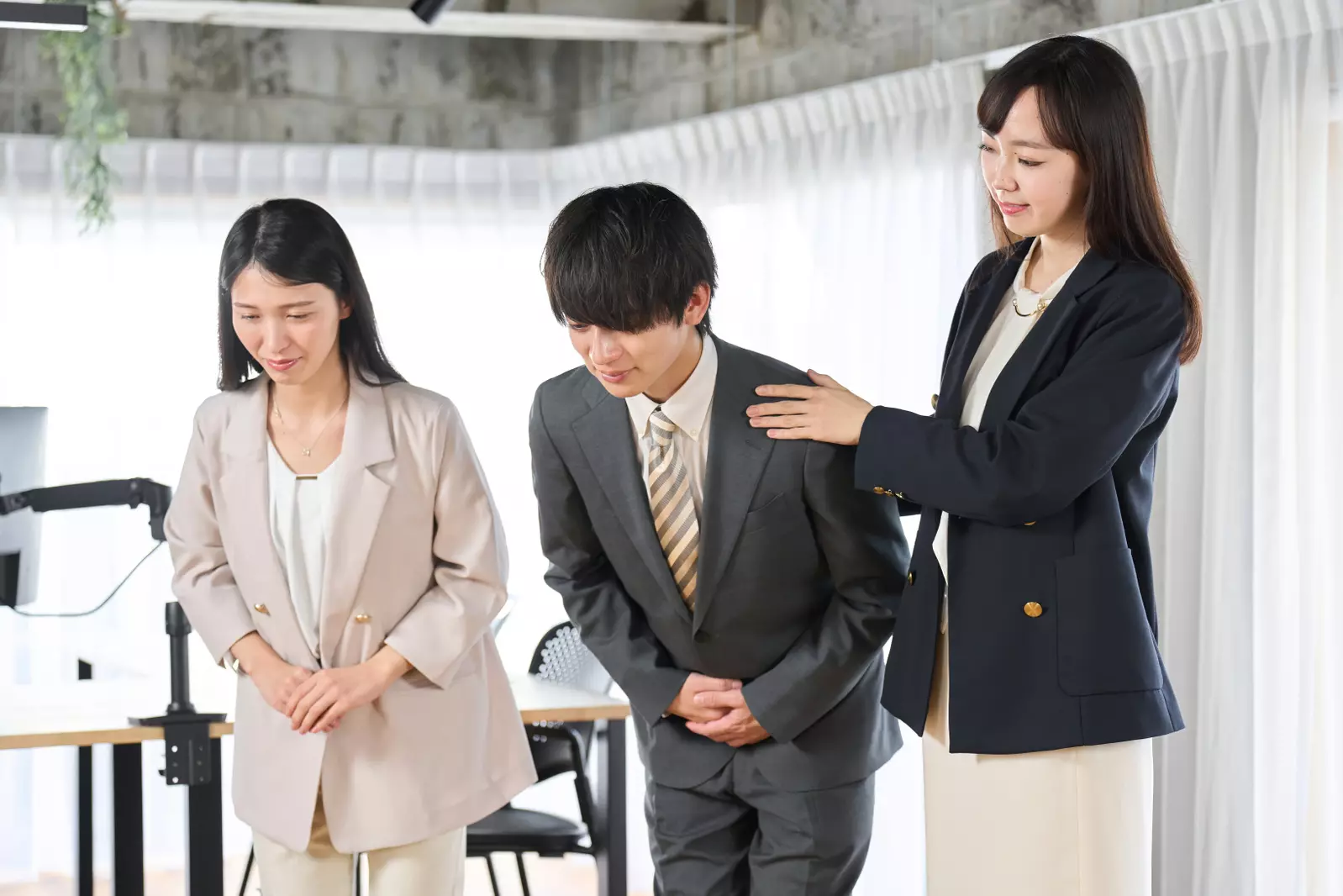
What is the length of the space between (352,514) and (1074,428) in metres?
1.00

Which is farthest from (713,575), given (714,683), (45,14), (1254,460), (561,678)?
(45,14)

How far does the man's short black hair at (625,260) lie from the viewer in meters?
1.72

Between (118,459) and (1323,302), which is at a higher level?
(1323,302)

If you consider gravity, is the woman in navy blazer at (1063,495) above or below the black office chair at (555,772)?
above

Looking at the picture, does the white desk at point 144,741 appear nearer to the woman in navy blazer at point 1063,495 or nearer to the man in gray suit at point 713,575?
the man in gray suit at point 713,575

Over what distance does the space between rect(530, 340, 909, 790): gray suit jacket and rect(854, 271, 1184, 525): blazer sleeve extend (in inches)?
10.0

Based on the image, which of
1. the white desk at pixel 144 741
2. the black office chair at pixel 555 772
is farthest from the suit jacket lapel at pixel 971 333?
the black office chair at pixel 555 772

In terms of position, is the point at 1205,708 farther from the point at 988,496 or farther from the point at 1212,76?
the point at 988,496

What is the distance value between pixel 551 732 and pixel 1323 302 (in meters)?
1.89

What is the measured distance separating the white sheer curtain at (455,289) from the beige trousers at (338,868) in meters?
1.46

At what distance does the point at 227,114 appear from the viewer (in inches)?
185

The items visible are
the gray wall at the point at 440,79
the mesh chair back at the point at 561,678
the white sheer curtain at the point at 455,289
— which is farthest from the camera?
the gray wall at the point at 440,79

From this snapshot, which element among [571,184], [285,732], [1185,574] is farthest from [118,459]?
[1185,574]

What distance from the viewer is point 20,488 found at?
8.87ft
